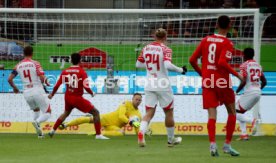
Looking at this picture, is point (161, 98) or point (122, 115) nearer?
point (161, 98)

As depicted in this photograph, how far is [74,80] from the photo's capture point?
19.1m

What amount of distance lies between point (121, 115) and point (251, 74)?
11.3 ft

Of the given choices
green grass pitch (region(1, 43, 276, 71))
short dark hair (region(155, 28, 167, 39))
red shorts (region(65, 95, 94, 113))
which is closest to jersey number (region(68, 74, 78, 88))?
red shorts (region(65, 95, 94, 113))

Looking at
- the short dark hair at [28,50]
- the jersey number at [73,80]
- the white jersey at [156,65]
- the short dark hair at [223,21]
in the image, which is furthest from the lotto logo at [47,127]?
the short dark hair at [223,21]

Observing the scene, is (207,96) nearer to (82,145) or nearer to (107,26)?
(82,145)

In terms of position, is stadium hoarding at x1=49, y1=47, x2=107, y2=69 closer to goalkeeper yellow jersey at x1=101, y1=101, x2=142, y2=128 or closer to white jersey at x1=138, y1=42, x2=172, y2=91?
goalkeeper yellow jersey at x1=101, y1=101, x2=142, y2=128

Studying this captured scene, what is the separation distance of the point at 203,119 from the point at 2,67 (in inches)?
223

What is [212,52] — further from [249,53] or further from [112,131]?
[112,131]

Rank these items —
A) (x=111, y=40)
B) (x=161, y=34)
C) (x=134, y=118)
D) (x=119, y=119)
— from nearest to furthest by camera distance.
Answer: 1. (x=161, y=34)
2. (x=134, y=118)
3. (x=119, y=119)
4. (x=111, y=40)

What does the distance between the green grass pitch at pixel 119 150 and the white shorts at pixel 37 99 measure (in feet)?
2.51

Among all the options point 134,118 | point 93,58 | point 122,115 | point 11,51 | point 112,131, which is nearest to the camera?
point 134,118

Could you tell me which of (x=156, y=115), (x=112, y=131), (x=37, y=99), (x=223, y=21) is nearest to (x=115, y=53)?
(x=156, y=115)

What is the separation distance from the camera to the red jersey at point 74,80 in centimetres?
1894

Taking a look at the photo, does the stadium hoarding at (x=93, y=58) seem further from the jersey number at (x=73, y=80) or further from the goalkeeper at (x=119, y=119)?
the jersey number at (x=73, y=80)
